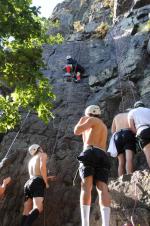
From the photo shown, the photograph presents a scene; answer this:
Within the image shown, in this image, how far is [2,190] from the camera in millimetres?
7992

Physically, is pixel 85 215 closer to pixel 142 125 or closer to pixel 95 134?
pixel 95 134

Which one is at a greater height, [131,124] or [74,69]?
[74,69]

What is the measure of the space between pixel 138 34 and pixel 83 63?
2645mm

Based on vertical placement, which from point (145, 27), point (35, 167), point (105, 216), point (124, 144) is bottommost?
point (105, 216)

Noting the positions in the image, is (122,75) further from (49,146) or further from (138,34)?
(49,146)

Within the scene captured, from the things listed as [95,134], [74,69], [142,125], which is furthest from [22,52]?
[74,69]

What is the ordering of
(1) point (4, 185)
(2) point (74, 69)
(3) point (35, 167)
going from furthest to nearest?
(2) point (74, 69), (1) point (4, 185), (3) point (35, 167)

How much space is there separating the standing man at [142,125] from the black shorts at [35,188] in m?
2.24

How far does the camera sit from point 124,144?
8.17 m

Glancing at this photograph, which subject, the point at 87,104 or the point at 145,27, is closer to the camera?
the point at 87,104

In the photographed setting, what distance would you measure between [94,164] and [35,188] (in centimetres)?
173

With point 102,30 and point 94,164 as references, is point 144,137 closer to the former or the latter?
point 94,164

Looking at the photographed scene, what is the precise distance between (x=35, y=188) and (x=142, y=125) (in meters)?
2.57

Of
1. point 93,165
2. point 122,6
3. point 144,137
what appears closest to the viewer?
point 93,165
